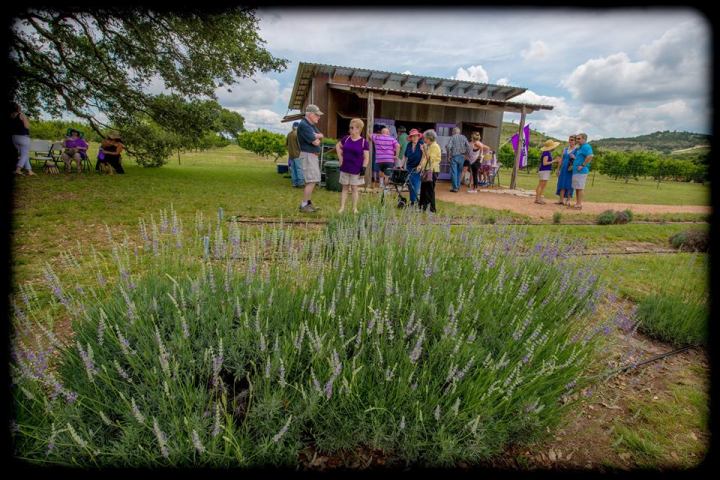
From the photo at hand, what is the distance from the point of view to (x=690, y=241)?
279 inches

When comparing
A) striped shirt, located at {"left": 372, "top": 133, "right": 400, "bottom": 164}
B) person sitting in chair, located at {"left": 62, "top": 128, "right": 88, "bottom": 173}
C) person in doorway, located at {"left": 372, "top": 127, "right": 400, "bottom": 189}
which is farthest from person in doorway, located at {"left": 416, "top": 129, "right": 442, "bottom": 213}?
person sitting in chair, located at {"left": 62, "top": 128, "right": 88, "bottom": 173}

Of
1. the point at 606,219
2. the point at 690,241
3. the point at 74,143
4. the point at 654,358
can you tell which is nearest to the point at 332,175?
the point at 606,219

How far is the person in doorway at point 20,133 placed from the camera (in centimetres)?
1115

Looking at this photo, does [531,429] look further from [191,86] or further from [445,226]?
[191,86]

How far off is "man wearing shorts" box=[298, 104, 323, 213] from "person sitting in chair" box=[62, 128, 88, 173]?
13.4 meters

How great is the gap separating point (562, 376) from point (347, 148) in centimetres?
690

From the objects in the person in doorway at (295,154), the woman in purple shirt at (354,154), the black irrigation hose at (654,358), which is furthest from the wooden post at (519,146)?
the black irrigation hose at (654,358)

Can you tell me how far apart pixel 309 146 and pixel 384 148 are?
14.5 ft

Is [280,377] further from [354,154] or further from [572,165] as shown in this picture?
[572,165]

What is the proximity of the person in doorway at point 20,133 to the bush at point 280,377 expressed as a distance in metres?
13.1

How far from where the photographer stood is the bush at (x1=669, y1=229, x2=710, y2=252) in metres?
Result: 6.91

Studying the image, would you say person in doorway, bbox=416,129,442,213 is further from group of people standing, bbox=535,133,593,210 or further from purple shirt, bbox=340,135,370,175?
group of people standing, bbox=535,133,593,210

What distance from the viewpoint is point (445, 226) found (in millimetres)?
3859

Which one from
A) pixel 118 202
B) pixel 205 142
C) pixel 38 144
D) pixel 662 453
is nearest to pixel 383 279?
pixel 662 453
